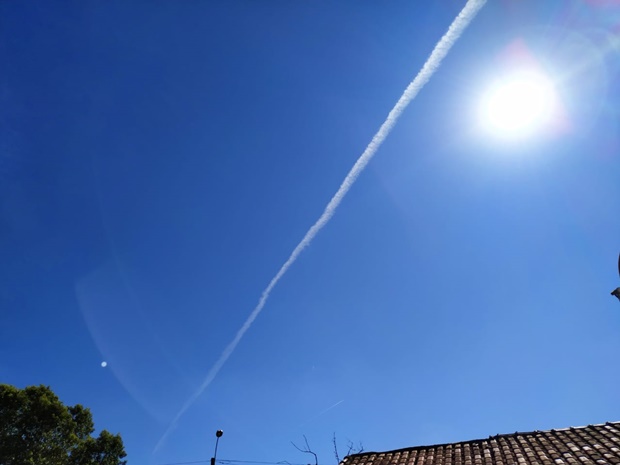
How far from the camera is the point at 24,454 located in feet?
70.5

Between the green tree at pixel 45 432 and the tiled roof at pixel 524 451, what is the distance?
22319 millimetres

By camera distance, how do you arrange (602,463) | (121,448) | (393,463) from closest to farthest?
1. (602,463)
2. (393,463)
3. (121,448)

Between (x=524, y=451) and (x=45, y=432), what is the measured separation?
28558mm

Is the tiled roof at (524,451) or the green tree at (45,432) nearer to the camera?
the tiled roof at (524,451)

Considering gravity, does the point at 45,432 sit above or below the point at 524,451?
above

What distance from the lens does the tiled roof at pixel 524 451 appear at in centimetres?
927

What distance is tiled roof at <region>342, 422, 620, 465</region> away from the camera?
927 cm

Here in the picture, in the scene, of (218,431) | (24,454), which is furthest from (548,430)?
(24,454)

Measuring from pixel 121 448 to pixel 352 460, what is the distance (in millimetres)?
23629

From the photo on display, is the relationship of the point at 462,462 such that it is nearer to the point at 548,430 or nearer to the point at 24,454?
the point at 548,430

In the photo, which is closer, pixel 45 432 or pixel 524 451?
pixel 524 451

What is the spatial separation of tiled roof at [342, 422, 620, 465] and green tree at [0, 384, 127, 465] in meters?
22.3

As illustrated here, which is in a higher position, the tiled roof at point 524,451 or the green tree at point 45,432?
Result: the green tree at point 45,432

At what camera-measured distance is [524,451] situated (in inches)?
410
